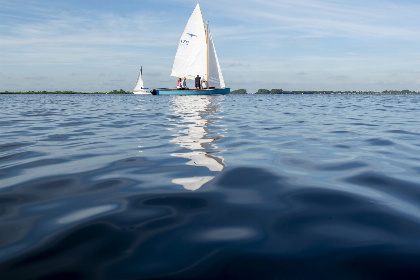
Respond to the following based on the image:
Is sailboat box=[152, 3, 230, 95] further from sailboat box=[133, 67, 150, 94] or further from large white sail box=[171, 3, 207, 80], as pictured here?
sailboat box=[133, 67, 150, 94]

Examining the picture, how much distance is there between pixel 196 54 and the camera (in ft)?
170

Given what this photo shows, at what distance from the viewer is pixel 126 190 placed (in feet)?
10.8

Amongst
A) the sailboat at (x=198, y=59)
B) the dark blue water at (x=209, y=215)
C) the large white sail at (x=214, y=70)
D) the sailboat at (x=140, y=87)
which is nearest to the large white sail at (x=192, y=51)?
the sailboat at (x=198, y=59)

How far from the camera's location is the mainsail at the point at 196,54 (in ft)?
163

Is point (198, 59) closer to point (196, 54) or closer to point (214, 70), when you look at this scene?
point (196, 54)

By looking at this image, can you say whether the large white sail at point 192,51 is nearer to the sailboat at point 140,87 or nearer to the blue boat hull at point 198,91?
the blue boat hull at point 198,91

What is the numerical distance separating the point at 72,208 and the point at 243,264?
171cm

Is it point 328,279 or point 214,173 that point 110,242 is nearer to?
point 328,279

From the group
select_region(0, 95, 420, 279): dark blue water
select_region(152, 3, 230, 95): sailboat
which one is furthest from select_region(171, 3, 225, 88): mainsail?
select_region(0, 95, 420, 279): dark blue water

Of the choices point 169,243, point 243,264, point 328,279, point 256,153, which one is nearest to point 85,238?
point 169,243

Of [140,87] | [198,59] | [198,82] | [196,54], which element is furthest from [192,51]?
[140,87]

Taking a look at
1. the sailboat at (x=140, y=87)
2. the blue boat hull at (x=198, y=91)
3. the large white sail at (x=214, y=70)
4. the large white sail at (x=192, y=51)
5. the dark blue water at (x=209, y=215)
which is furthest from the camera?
the sailboat at (x=140, y=87)

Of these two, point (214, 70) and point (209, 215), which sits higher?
point (214, 70)

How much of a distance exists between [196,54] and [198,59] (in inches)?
47.0
